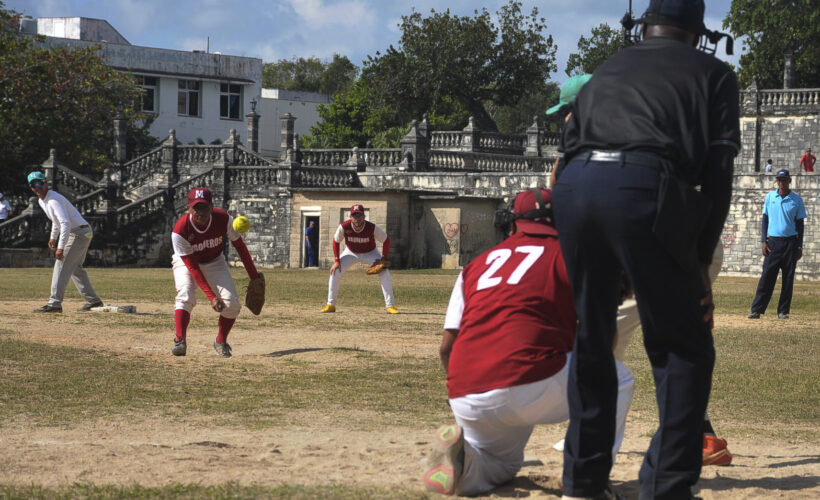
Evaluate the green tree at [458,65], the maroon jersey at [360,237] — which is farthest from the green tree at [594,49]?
the maroon jersey at [360,237]

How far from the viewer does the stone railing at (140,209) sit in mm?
43281

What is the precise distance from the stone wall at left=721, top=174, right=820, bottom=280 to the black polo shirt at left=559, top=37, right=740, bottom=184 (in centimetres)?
3379

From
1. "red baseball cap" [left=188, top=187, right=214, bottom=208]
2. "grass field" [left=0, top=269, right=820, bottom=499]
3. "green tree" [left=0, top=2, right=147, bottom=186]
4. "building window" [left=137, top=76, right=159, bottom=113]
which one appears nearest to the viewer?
"grass field" [left=0, top=269, right=820, bottom=499]

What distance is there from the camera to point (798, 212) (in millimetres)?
17953

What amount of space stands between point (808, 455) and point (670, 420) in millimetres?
2434

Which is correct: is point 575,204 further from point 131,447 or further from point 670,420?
point 131,447

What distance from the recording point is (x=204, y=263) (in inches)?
482

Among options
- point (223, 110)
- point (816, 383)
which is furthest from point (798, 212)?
point (223, 110)

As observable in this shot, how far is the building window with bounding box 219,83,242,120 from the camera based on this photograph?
2854 inches

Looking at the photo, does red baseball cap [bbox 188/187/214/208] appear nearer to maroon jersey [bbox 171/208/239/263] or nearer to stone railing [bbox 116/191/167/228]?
maroon jersey [bbox 171/208/239/263]

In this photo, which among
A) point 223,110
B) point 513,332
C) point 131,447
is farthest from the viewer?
point 223,110

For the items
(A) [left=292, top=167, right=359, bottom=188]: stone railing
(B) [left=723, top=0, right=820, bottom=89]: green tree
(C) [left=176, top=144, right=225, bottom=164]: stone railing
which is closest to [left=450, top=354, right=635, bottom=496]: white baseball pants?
(A) [left=292, top=167, right=359, bottom=188]: stone railing

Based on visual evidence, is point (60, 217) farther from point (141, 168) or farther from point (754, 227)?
point (141, 168)

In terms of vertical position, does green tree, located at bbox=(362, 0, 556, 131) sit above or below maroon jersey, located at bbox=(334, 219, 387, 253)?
above
